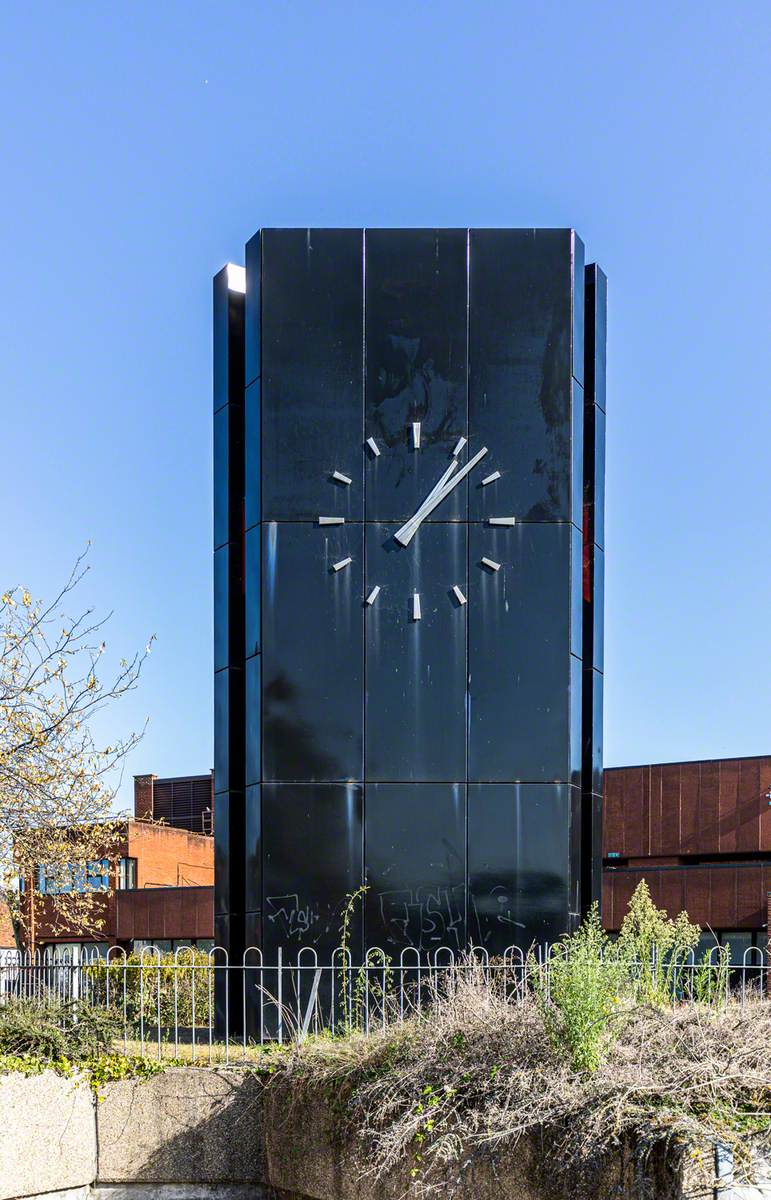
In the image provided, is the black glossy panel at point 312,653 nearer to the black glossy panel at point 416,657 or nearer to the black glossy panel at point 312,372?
the black glossy panel at point 416,657

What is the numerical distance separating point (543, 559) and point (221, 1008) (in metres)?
5.83

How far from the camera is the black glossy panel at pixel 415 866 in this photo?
14.5 m

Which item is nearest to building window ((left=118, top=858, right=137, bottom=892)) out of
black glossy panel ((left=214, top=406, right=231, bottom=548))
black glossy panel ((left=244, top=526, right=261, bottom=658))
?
black glossy panel ((left=214, top=406, right=231, bottom=548))

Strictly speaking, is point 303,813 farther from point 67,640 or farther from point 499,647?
point 67,640

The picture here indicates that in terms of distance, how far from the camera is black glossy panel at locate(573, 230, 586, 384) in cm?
1555

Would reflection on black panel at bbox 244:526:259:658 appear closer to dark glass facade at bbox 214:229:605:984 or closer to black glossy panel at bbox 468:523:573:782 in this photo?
dark glass facade at bbox 214:229:605:984

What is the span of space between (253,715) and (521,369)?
15.2ft

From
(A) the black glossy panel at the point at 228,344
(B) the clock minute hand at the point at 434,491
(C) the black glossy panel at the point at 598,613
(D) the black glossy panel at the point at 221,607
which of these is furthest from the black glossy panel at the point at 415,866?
(A) the black glossy panel at the point at 228,344

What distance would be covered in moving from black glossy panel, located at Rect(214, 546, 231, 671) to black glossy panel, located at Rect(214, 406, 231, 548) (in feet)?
0.56

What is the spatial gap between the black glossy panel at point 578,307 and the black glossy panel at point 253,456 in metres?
3.42

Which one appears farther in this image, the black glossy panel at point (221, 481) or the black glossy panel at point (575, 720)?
the black glossy panel at point (221, 481)

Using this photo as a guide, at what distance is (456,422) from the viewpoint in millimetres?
15219

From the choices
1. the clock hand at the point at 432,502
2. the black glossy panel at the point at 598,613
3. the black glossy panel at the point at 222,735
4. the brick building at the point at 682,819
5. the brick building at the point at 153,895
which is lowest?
the brick building at the point at 153,895

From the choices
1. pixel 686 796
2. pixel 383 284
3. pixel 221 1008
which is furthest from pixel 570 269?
pixel 686 796
